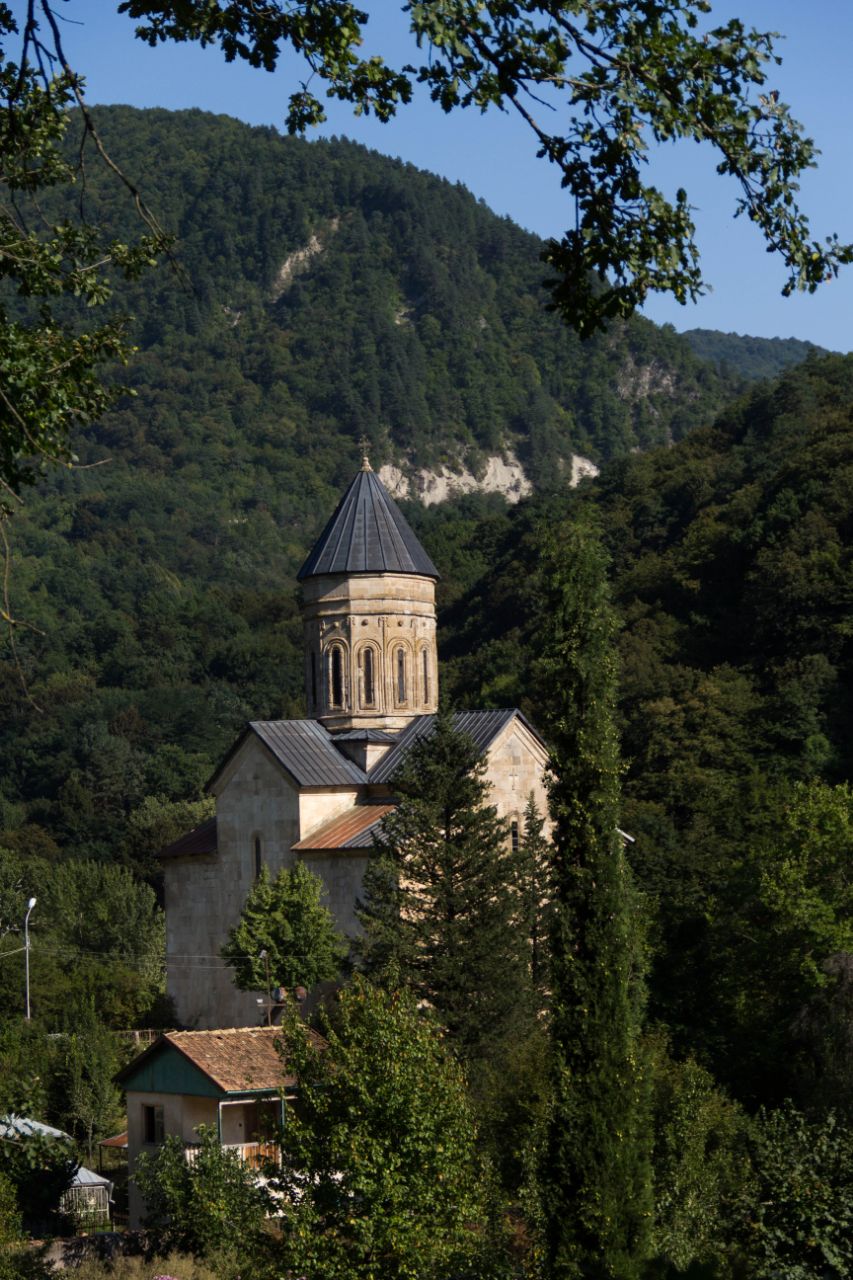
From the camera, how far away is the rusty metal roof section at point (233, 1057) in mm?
20609

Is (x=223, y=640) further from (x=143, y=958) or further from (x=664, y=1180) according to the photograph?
(x=664, y=1180)

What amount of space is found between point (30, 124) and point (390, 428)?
121 m

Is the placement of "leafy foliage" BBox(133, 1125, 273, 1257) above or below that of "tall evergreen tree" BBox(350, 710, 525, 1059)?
below

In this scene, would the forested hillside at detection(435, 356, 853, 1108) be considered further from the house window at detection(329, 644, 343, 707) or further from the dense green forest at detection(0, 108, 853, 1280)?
the house window at detection(329, 644, 343, 707)

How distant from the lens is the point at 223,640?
75500mm

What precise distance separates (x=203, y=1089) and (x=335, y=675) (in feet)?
33.9

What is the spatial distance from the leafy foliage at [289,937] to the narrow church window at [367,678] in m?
4.56

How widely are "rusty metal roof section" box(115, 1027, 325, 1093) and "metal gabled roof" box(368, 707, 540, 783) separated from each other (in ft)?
19.3

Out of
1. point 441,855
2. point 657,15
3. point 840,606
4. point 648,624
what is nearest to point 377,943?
point 441,855

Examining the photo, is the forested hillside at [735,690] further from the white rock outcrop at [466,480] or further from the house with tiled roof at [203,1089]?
the white rock outcrop at [466,480]

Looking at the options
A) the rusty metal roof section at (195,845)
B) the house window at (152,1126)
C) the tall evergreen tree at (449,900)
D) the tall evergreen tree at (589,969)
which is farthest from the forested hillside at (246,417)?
the tall evergreen tree at (589,969)

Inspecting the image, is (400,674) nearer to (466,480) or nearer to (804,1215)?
(804,1215)

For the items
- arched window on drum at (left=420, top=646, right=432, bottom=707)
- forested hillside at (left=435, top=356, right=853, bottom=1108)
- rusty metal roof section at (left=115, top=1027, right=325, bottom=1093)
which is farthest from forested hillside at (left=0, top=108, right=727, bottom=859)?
rusty metal roof section at (left=115, top=1027, right=325, bottom=1093)

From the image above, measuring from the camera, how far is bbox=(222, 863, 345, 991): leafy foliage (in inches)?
992
